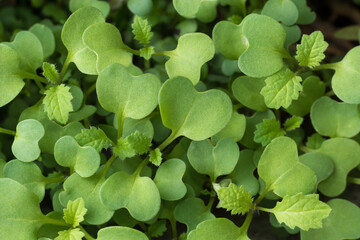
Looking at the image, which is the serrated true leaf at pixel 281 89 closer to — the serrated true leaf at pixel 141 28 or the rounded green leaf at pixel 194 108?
the rounded green leaf at pixel 194 108

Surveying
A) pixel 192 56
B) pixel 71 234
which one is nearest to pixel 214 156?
pixel 192 56

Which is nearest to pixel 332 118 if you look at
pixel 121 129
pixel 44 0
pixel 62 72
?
pixel 121 129

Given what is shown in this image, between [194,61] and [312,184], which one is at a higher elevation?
[194,61]

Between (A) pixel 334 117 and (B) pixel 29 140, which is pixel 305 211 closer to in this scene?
(A) pixel 334 117

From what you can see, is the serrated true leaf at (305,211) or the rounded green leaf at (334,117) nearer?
the serrated true leaf at (305,211)

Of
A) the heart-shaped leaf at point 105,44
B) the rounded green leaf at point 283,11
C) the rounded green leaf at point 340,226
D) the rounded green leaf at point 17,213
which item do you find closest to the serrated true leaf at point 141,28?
the heart-shaped leaf at point 105,44

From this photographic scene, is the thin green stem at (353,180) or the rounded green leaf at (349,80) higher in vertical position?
the rounded green leaf at (349,80)

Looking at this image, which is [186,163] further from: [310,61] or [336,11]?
[336,11]
